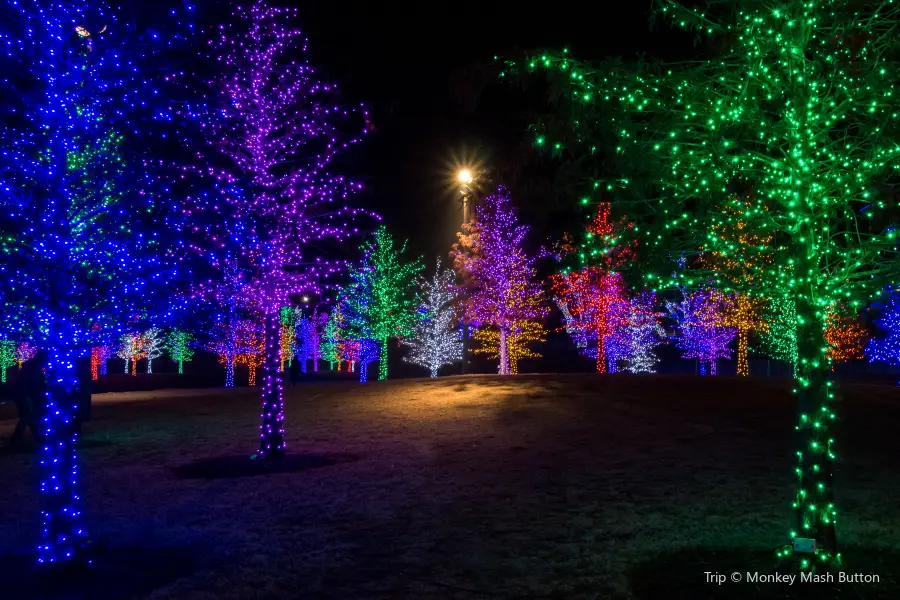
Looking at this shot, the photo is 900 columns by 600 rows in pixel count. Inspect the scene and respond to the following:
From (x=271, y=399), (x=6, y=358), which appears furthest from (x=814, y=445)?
(x=6, y=358)

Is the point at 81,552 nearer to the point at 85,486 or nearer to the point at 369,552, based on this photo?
Result: the point at 369,552

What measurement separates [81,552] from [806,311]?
7.16m

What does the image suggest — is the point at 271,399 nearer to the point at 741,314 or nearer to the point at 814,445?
the point at 814,445

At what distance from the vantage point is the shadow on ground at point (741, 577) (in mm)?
5520

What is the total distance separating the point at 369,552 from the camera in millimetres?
7184

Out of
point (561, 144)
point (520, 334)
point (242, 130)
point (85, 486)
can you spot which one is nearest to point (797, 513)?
point (561, 144)

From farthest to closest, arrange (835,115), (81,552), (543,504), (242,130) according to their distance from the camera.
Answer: (242,130), (543,504), (81,552), (835,115)

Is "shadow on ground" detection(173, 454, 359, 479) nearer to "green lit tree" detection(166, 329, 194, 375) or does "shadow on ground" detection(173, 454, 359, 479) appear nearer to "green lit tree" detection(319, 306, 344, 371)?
"green lit tree" detection(319, 306, 344, 371)

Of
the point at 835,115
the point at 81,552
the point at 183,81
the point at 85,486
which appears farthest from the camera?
the point at 85,486

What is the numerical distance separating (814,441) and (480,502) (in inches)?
171

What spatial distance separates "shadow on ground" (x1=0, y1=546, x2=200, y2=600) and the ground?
0.11 ft

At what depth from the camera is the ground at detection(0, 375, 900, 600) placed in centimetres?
630

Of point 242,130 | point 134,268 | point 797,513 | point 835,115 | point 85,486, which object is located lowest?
point 85,486

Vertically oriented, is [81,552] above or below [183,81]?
below
